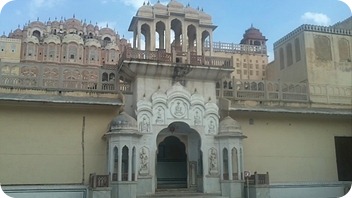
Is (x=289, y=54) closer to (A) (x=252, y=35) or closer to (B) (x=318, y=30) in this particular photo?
(B) (x=318, y=30)

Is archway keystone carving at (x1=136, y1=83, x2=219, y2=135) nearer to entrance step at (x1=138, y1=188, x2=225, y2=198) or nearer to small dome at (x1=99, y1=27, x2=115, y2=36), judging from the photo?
entrance step at (x1=138, y1=188, x2=225, y2=198)

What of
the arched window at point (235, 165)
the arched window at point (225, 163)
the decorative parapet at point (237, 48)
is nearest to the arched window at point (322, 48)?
the arched window at point (235, 165)

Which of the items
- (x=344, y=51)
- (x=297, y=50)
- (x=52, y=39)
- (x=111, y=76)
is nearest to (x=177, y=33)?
(x=111, y=76)

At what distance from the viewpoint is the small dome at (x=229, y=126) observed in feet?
46.5

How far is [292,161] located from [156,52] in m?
7.21

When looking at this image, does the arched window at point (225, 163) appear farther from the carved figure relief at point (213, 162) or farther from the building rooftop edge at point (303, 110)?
the building rooftop edge at point (303, 110)

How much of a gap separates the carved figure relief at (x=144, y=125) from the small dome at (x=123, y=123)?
50 centimetres

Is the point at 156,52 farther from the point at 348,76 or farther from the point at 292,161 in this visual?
the point at 348,76

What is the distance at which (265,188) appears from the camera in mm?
13500

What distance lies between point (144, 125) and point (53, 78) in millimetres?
3718

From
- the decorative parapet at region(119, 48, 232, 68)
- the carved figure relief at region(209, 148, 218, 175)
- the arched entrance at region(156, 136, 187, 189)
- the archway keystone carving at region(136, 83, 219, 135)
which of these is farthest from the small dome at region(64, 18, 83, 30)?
the carved figure relief at region(209, 148, 218, 175)

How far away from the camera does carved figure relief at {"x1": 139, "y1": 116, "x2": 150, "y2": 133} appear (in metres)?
13.7

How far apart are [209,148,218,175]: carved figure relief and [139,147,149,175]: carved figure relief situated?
7.72 ft

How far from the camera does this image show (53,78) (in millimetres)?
14094
